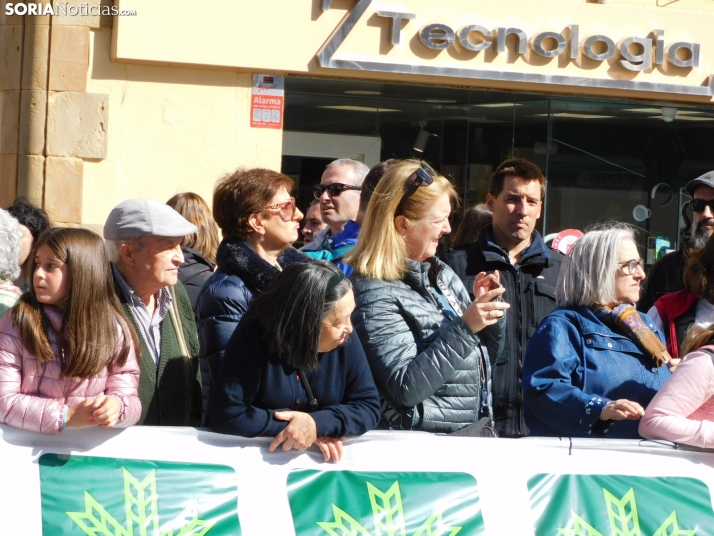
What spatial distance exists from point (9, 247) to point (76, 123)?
14.0ft

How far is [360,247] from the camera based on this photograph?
4.17 meters

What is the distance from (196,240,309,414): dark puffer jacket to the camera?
387 cm

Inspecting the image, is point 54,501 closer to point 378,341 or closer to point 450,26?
point 378,341

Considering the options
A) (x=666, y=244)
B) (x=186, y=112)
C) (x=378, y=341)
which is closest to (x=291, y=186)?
(x=378, y=341)

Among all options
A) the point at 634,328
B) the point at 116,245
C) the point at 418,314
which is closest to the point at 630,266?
the point at 634,328

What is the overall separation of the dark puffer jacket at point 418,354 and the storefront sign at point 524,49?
15.6 ft

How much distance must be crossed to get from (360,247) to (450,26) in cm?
495

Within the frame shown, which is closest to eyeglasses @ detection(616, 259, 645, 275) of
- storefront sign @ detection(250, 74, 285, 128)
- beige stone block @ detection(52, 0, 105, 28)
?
storefront sign @ detection(250, 74, 285, 128)

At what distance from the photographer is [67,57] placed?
26.7ft

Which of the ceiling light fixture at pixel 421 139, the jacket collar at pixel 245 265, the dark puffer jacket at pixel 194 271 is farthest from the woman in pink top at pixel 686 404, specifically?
the ceiling light fixture at pixel 421 139

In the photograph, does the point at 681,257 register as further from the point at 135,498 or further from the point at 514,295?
the point at 135,498

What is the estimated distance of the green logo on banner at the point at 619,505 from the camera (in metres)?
3.66

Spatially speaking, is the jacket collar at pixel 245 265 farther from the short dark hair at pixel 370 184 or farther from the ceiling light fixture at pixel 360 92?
the ceiling light fixture at pixel 360 92

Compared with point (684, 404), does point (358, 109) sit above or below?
above
